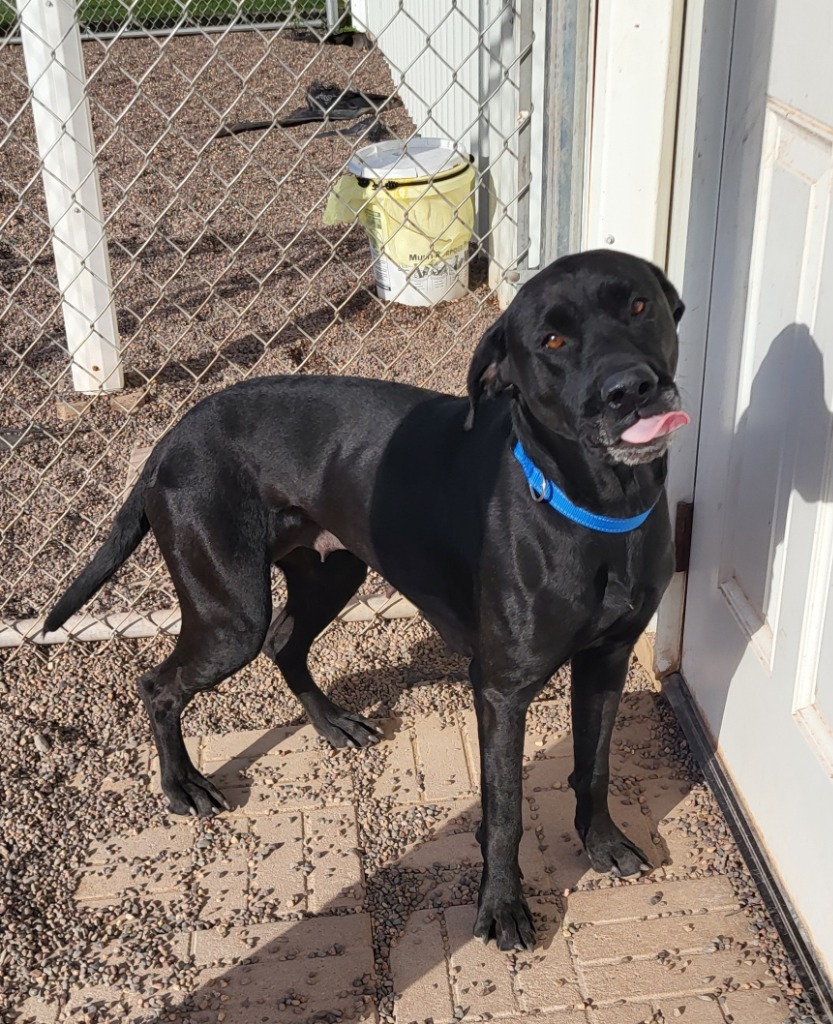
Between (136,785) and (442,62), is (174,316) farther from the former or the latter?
(136,785)

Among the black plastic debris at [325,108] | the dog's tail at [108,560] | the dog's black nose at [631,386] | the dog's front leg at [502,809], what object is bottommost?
the black plastic debris at [325,108]

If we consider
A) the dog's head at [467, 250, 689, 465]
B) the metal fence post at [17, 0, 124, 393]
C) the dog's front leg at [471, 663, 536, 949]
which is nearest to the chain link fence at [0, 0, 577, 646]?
the metal fence post at [17, 0, 124, 393]

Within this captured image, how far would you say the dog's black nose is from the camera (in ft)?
6.84

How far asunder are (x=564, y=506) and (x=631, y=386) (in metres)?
0.40

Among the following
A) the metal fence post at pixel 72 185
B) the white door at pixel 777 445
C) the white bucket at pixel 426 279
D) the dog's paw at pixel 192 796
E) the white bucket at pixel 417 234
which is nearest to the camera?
the white door at pixel 777 445

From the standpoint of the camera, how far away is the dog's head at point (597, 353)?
211 centimetres

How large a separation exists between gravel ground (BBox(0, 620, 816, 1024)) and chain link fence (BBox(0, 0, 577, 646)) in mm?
190

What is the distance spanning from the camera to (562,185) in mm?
3412

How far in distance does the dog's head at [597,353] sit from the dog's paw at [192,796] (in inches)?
59.5

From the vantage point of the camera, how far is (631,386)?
2.08 m

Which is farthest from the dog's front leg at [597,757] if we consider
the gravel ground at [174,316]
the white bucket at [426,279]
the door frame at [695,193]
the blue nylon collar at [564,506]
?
the white bucket at [426,279]

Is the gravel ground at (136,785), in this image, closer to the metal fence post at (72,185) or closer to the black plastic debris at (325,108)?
the metal fence post at (72,185)

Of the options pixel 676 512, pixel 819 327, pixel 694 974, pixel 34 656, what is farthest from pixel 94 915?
pixel 819 327

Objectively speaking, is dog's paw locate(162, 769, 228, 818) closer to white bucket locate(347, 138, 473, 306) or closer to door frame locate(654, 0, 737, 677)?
door frame locate(654, 0, 737, 677)
